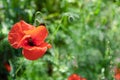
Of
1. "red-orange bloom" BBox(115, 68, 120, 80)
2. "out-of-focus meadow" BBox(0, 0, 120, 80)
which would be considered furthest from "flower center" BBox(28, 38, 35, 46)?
"red-orange bloom" BBox(115, 68, 120, 80)

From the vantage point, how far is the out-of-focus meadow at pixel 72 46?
8.44 ft

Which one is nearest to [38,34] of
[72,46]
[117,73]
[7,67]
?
[117,73]

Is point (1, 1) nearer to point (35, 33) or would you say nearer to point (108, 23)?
point (108, 23)

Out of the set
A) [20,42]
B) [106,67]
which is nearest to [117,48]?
[106,67]

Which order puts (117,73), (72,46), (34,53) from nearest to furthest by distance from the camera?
(34,53) → (117,73) → (72,46)

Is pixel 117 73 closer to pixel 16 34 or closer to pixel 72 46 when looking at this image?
pixel 72 46

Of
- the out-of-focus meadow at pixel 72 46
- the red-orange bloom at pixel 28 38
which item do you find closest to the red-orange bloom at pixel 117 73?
the out-of-focus meadow at pixel 72 46

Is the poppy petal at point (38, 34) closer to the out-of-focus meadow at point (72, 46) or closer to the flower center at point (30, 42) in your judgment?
the flower center at point (30, 42)

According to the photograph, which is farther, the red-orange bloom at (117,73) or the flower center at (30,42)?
the red-orange bloom at (117,73)

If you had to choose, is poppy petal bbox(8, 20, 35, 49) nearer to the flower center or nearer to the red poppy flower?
the flower center

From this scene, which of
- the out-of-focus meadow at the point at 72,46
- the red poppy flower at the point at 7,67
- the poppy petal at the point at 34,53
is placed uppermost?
the poppy petal at the point at 34,53

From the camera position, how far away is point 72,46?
2.92m

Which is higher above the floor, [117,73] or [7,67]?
[117,73]

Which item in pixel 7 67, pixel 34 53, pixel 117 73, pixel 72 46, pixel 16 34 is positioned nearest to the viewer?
pixel 34 53
